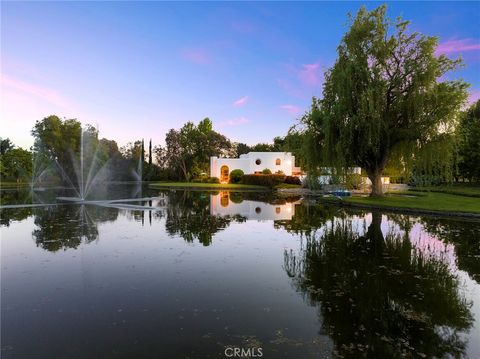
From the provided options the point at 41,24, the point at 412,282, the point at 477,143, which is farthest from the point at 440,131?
the point at 477,143

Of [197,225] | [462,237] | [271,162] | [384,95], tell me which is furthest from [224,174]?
[462,237]

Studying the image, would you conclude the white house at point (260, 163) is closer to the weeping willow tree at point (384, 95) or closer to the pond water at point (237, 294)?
the weeping willow tree at point (384, 95)

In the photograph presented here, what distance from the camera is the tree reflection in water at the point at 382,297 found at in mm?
4008

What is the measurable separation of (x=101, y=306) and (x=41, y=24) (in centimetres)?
1500

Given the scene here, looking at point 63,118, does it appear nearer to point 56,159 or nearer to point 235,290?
point 56,159

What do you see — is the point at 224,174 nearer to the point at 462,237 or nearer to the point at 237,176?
the point at 237,176

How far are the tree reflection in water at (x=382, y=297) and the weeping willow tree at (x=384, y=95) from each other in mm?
11283

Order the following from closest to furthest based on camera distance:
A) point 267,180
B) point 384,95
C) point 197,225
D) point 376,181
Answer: point 197,225
point 384,95
point 376,181
point 267,180

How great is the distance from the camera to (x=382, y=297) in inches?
218

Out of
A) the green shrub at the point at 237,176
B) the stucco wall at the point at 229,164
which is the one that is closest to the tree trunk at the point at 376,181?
the green shrub at the point at 237,176

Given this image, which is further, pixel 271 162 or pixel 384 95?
pixel 271 162

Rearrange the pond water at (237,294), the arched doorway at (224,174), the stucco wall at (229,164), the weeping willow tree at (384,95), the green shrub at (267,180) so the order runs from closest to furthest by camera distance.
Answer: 1. the pond water at (237,294)
2. the weeping willow tree at (384,95)
3. the green shrub at (267,180)
4. the stucco wall at (229,164)
5. the arched doorway at (224,174)

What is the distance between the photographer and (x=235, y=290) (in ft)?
19.1

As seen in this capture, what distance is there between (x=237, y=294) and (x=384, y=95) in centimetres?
1813
